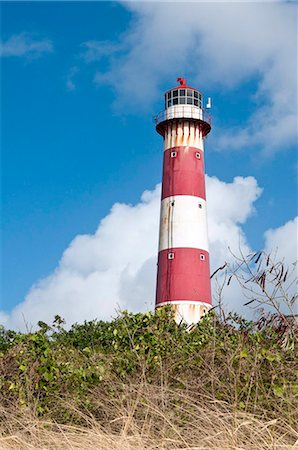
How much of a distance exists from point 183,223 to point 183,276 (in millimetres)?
2044

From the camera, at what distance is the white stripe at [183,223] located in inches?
1006

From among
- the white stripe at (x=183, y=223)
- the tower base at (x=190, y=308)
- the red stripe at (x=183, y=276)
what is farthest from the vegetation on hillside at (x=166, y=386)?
the white stripe at (x=183, y=223)

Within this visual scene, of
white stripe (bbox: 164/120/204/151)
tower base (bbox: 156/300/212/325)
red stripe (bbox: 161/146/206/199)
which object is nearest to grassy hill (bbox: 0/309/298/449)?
tower base (bbox: 156/300/212/325)

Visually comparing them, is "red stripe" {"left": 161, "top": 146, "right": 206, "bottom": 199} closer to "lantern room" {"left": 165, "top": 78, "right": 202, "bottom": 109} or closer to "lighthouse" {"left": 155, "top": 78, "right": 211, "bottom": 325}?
"lighthouse" {"left": 155, "top": 78, "right": 211, "bottom": 325}

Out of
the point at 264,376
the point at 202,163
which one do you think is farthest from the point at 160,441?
the point at 202,163

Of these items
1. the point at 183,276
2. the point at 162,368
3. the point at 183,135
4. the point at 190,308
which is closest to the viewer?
the point at 162,368

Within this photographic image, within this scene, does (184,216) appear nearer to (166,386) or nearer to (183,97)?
(183,97)

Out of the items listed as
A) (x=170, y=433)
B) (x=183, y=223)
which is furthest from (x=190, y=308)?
(x=170, y=433)

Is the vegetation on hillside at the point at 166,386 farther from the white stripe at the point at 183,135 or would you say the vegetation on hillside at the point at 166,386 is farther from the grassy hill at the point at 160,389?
the white stripe at the point at 183,135

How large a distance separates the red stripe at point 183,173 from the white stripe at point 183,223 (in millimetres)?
300

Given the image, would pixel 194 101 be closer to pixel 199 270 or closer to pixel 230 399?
pixel 199 270

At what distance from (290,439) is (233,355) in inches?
49.7

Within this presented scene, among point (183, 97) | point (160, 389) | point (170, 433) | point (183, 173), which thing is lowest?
point (170, 433)

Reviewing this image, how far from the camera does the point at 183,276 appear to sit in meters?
24.7
